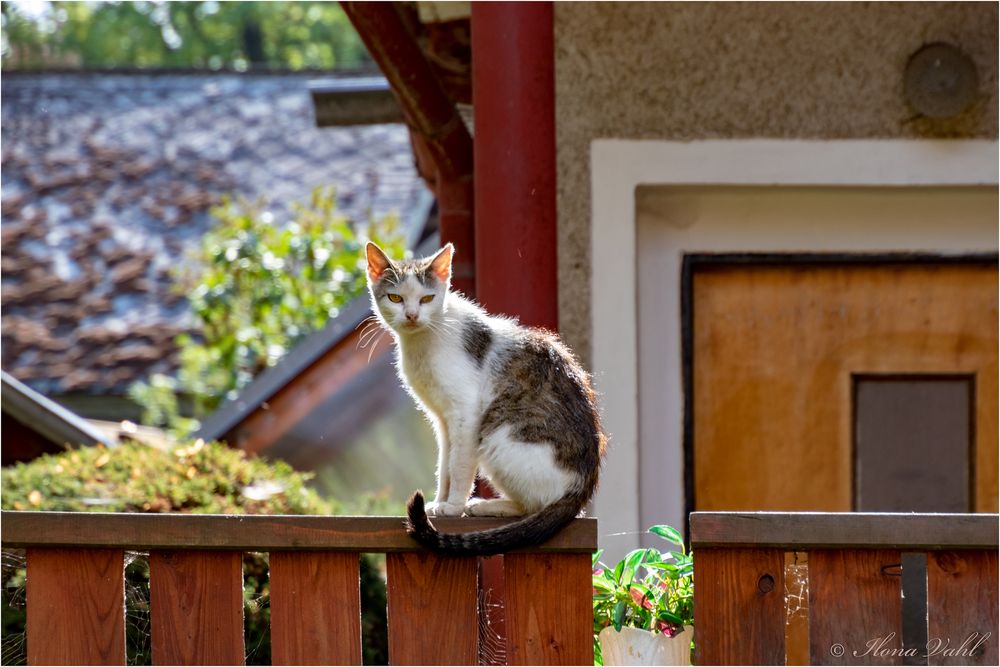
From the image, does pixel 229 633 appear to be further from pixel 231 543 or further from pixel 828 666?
pixel 828 666

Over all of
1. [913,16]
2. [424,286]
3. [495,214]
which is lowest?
[424,286]

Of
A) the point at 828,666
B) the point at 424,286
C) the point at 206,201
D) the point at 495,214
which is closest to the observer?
the point at 828,666

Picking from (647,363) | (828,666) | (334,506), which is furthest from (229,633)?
(334,506)

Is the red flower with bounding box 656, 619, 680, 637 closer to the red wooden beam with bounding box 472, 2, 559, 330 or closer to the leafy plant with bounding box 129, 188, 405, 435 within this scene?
the red wooden beam with bounding box 472, 2, 559, 330

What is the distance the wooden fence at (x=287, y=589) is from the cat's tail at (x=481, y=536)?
3 centimetres

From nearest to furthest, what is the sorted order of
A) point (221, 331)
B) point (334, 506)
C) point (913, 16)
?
point (913, 16)
point (334, 506)
point (221, 331)

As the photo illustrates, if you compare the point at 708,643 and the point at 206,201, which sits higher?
the point at 206,201

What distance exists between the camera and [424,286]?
3.02 m

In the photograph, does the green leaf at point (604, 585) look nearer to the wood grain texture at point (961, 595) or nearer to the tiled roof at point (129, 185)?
the wood grain texture at point (961, 595)

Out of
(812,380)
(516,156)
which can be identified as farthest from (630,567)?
(812,380)

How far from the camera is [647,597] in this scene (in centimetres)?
283

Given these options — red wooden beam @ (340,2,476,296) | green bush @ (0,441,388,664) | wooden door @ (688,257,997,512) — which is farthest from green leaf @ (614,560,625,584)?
red wooden beam @ (340,2,476,296)

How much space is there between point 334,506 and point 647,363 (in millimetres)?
2630

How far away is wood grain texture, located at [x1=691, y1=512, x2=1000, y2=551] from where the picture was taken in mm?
2508
